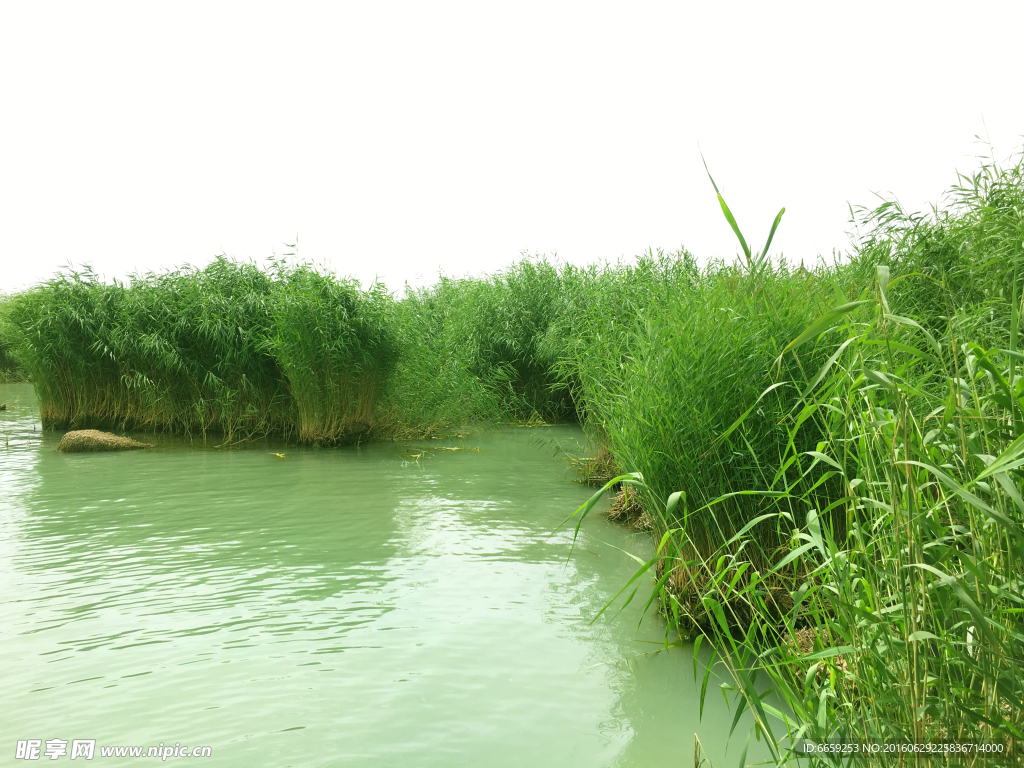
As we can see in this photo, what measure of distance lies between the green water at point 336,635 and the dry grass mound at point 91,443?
143 inches

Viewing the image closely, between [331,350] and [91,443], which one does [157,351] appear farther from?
[331,350]

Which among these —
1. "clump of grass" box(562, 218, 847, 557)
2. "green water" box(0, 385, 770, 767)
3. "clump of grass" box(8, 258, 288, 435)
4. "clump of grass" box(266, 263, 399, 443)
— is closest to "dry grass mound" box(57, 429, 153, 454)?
"clump of grass" box(8, 258, 288, 435)

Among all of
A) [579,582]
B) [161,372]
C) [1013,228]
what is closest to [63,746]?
[579,582]

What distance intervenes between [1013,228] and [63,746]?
703 centimetres

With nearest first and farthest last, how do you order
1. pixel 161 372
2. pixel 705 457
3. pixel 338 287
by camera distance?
pixel 705 457 < pixel 338 287 < pixel 161 372

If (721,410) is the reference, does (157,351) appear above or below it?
above

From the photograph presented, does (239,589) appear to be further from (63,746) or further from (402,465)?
(402,465)

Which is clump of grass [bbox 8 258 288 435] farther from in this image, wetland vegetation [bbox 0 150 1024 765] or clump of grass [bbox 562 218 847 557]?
clump of grass [bbox 562 218 847 557]

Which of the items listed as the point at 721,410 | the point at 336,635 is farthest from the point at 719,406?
the point at 336,635

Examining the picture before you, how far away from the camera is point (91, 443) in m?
11.5

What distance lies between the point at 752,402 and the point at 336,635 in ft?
9.29

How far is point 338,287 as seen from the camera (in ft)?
38.8

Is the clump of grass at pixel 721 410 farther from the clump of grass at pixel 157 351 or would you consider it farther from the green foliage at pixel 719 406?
the clump of grass at pixel 157 351

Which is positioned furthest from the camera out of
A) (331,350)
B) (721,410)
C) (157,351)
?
(157,351)
